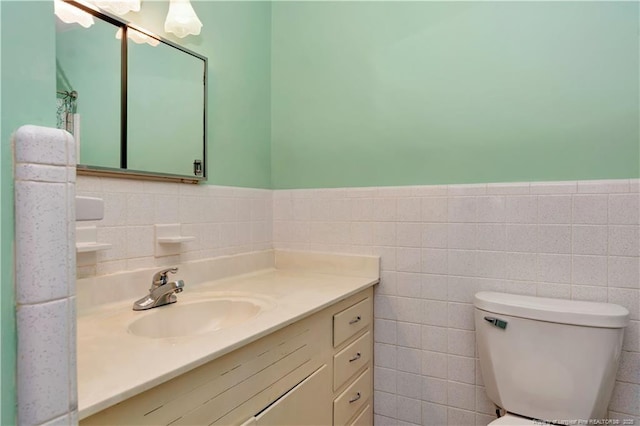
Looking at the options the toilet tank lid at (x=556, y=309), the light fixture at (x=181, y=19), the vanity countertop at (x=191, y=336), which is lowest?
the toilet tank lid at (x=556, y=309)

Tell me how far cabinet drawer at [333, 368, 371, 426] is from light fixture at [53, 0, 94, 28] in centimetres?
151

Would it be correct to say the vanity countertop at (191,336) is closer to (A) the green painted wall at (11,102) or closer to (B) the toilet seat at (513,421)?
(A) the green painted wall at (11,102)

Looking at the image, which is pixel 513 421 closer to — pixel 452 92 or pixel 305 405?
pixel 305 405

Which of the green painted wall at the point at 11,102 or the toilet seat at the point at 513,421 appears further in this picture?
the toilet seat at the point at 513,421

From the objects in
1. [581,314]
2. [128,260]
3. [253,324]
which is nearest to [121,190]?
[128,260]

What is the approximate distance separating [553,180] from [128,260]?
1590 millimetres

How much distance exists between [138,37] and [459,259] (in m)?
1.50

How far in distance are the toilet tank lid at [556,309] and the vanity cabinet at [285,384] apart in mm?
528

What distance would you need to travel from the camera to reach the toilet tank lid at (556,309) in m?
1.19

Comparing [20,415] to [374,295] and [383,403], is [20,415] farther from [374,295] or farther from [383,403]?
[383,403]

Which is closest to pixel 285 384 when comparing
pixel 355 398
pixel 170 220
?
pixel 355 398

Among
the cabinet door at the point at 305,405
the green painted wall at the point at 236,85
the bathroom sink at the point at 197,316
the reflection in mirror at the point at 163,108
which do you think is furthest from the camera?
the green painted wall at the point at 236,85

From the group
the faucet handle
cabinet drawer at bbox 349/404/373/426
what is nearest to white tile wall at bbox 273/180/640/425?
cabinet drawer at bbox 349/404/373/426

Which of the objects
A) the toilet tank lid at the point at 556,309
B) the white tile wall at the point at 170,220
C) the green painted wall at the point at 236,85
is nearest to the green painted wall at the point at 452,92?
the green painted wall at the point at 236,85
